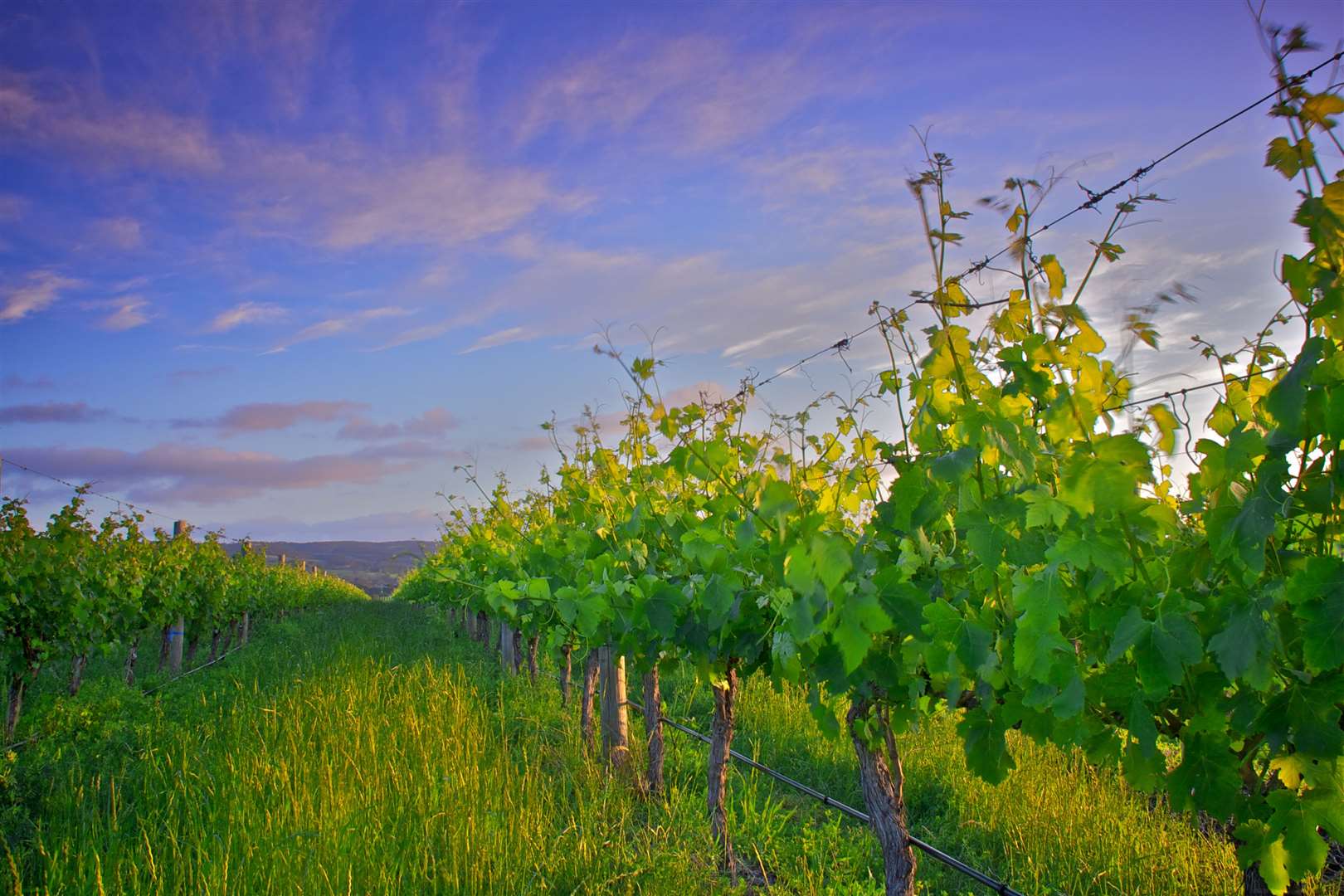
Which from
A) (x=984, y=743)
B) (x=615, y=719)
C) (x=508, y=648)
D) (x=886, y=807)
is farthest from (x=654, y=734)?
(x=508, y=648)

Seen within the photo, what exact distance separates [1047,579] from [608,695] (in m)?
5.22

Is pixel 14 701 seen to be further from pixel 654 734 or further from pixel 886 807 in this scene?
pixel 886 807

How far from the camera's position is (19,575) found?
8164mm

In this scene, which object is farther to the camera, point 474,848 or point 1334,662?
point 474,848

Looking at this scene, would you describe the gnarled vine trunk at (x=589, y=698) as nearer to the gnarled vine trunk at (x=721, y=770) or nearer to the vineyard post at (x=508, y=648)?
the gnarled vine trunk at (x=721, y=770)

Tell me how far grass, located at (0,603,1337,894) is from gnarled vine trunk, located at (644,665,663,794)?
152 mm

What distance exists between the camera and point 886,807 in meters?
3.57

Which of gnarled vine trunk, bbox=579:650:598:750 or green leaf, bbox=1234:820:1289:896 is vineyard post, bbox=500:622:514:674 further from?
green leaf, bbox=1234:820:1289:896

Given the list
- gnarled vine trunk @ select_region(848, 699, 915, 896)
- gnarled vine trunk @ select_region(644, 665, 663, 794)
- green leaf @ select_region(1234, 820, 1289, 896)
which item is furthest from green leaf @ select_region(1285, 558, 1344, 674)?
gnarled vine trunk @ select_region(644, 665, 663, 794)

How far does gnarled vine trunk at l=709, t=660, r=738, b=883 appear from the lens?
4762 mm

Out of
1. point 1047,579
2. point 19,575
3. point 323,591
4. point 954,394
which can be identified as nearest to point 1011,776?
point 954,394

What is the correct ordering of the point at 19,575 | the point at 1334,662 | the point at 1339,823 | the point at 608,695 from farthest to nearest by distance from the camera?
the point at 19,575
the point at 608,695
the point at 1339,823
the point at 1334,662

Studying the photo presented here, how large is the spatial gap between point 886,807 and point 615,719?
11.1ft

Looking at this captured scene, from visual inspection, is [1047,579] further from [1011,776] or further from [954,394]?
[1011,776]
